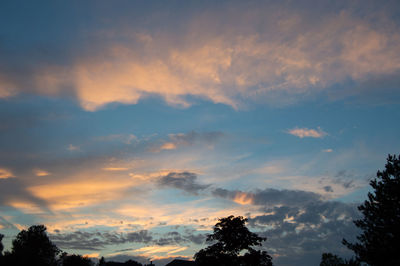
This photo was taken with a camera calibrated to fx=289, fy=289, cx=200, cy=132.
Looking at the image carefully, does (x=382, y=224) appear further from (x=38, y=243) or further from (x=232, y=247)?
(x=38, y=243)

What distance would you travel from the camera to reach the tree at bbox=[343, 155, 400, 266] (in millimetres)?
28922

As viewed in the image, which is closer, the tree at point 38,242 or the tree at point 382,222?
the tree at point 382,222

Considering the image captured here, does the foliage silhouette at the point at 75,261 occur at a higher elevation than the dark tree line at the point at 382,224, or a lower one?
lower

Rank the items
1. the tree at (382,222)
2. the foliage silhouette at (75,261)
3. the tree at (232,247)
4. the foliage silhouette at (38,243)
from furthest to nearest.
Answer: the foliage silhouette at (38,243), the foliage silhouette at (75,261), the tree at (232,247), the tree at (382,222)

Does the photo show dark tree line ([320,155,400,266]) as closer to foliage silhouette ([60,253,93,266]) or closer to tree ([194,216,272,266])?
tree ([194,216,272,266])

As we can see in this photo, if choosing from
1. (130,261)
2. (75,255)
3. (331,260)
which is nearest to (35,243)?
(75,255)

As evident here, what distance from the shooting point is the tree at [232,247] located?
39250mm

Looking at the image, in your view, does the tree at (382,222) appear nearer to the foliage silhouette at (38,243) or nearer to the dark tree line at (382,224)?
the dark tree line at (382,224)

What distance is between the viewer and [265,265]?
39125mm

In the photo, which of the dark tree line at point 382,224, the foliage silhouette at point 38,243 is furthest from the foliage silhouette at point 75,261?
the dark tree line at point 382,224

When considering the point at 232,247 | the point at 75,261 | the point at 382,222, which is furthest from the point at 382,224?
the point at 75,261

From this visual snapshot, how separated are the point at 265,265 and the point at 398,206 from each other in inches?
709

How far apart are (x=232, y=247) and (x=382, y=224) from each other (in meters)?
18.7

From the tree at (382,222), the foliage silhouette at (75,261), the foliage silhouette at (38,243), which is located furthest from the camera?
the foliage silhouette at (38,243)
